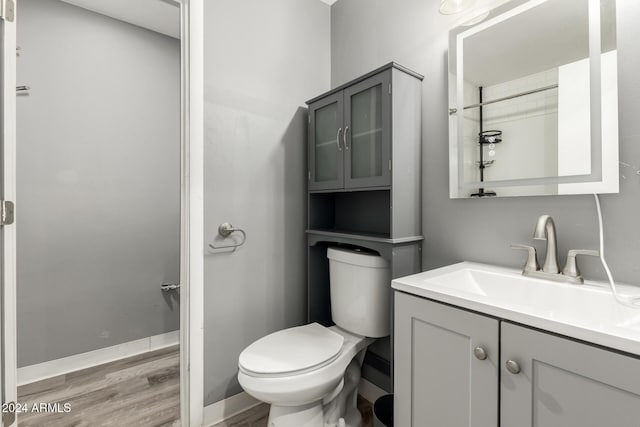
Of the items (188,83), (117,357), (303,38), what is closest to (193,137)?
(188,83)

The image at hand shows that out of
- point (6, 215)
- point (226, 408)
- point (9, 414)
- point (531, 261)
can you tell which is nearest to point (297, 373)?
point (226, 408)

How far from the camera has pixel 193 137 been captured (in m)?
1.46

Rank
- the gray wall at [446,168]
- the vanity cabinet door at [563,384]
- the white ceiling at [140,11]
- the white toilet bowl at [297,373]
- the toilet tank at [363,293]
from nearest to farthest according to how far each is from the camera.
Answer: the vanity cabinet door at [563,384] → the gray wall at [446,168] → the white toilet bowl at [297,373] → the toilet tank at [363,293] → the white ceiling at [140,11]

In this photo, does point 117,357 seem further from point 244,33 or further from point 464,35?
point 464,35

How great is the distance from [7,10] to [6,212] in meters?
0.74

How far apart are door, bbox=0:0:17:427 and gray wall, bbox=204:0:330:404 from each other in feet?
2.30

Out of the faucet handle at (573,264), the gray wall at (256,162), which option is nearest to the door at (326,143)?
the gray wall at (256,162)

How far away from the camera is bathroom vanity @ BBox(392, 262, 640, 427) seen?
1.97 feet

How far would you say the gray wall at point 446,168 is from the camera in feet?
3.00

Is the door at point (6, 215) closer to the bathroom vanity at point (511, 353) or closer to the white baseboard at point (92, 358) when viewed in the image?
the white baseboard at point (92, 358)

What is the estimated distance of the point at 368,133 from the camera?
4.76 ft

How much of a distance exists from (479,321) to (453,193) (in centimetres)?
68

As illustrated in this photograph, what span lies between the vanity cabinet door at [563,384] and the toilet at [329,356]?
68 cm

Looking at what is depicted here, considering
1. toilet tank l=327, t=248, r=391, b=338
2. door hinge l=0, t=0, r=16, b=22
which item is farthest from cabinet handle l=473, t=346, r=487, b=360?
door hinge l=0, t=0, r=16, b=22
